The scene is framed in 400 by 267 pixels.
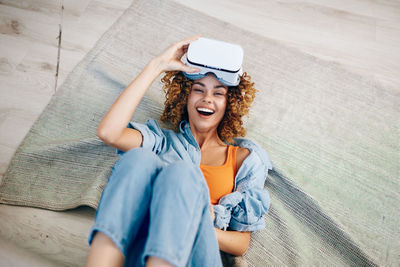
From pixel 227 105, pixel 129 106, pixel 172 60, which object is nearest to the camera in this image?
pixel 129 106

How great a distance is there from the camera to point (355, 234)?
1018 mm

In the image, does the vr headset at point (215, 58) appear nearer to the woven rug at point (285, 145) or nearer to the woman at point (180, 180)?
the woman at point (180, 180)

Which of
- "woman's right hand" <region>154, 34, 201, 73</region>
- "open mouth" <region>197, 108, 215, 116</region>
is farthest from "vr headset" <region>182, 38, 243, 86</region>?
"open mouth" <region>197, 108, 215, 116</region>

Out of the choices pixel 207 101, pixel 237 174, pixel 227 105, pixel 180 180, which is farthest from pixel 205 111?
pixel 180 180

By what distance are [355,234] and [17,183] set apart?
1238 mm

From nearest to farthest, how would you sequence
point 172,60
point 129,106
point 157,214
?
point 157,214
point 129,106
point 172,60

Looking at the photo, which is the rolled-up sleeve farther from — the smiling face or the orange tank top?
the smiling face

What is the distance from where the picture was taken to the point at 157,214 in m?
0.67

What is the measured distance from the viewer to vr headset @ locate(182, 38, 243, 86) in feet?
3.06

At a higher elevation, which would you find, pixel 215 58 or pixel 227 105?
pixel 215 58

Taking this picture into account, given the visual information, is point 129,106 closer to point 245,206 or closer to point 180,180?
point 180,180

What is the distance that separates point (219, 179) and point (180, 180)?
0.32 meters

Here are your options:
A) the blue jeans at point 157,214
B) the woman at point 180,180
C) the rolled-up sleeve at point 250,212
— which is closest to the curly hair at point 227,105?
the woman at point 180,180

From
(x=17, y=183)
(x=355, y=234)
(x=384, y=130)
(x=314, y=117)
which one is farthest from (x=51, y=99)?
(x=384, y=130)
